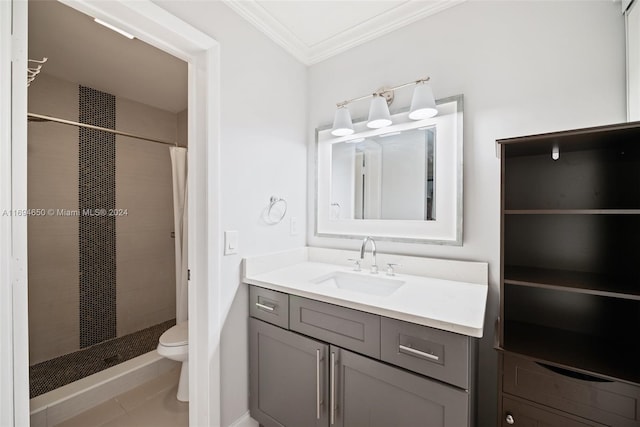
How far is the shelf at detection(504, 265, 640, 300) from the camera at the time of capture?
0.83m

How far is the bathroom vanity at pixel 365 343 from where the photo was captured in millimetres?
915

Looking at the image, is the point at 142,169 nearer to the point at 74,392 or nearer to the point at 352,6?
the point at 74,392

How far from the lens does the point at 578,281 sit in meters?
0.96

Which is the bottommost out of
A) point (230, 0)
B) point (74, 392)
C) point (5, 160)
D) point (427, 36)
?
point (74, 392)

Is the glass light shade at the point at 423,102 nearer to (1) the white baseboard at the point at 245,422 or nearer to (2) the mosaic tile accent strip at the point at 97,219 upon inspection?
(1) the white baseboard at the point at 245,422

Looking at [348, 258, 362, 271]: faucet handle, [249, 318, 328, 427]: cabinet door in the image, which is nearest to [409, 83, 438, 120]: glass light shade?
[348, 258, 362, 271]: faucet handle

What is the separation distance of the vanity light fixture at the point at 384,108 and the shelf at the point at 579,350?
115 centimetres

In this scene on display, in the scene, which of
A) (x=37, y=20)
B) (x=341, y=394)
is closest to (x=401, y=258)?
(x=341, y=394)

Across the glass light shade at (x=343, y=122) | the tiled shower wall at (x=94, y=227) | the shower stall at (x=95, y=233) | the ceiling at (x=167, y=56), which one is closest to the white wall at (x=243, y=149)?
the ceiling at (x=167, y=56)

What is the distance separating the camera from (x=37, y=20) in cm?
148

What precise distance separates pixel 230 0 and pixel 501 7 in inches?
56.1

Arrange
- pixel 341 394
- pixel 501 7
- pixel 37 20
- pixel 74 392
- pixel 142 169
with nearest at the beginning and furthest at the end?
pixel 341 394, pixel 501 7, pixel 37 20, pixel 74 392, pixel 142 169

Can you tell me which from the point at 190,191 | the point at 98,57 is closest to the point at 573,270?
the point at 190,191

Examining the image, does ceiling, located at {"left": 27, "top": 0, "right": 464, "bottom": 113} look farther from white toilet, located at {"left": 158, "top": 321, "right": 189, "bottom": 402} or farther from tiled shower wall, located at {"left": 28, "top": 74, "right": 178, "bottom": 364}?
white toilet, located at {"left": 158, "top": 321, "right": 189, "bottom": 402}
